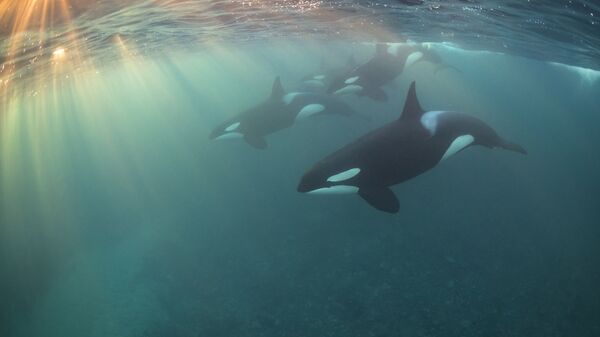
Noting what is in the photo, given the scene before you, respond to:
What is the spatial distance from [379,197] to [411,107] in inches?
74.7

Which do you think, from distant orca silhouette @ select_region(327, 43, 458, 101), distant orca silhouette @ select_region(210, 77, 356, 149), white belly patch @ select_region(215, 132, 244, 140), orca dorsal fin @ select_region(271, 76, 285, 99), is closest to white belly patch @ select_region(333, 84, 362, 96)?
distant orca silhouette @ select_region(327, 43, 458, 101)

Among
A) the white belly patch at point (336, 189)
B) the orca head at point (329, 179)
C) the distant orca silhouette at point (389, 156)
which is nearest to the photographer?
the distant orca silhouette at point (389, 156)

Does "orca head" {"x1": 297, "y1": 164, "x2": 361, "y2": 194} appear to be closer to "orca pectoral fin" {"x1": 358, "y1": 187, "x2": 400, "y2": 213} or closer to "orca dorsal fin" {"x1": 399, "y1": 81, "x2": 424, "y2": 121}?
"orca pectoral fin" {"x1": 358, "y1": 187, "x2": 400, "y2": 213}

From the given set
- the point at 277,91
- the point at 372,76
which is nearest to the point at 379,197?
A: the point at 372,76

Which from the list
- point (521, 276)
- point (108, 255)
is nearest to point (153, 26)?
point (108, 255)

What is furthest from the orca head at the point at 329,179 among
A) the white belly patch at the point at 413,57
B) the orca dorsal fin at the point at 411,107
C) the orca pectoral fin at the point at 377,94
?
the white belly patch at the point at 413,57

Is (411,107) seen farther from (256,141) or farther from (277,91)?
(277,91)

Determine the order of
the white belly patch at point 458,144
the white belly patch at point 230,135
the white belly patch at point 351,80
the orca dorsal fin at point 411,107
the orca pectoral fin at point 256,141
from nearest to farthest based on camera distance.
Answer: the orca dorsal fin at point 411,107
the white belly patch at point 458,144
the white belly patch at point 351,80
the orca pectoral fin at point 256,141
the white belly patch at point 230,135

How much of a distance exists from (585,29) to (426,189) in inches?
265

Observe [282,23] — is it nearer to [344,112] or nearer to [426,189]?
[344,112]

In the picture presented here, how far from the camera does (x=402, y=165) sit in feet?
25.1

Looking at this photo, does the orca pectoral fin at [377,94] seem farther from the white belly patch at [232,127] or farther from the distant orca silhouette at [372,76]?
the white belly patch at [232,127]

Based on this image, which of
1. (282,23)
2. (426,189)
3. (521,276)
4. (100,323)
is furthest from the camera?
(282,23)

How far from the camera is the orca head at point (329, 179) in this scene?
7680 millimetres
